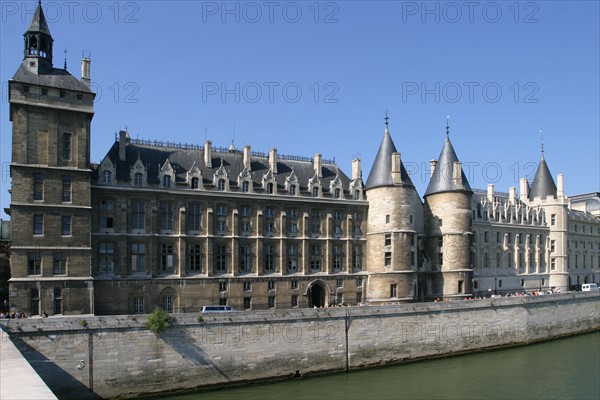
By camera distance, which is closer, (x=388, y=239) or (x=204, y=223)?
(x=204, y=223)

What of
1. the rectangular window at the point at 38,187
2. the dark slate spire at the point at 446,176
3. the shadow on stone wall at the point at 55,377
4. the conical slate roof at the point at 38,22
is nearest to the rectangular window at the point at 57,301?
the rectangular window at the point at 38,187

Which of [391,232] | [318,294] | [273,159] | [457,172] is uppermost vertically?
[273,159]

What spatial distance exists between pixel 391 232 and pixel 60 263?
2823 centimetres

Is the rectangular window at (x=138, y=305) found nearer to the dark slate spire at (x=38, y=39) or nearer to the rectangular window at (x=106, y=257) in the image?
the rectangular window at (x=106, y=257)

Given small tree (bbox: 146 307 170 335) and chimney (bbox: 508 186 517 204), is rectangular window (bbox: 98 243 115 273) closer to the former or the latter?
small tree (bbox: 146 307 170 335)

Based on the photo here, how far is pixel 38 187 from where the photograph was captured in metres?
37.9

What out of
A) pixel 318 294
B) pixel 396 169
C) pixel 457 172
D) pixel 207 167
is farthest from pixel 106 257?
pixel 457 172

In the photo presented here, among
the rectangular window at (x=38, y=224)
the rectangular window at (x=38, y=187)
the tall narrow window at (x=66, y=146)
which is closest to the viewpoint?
the rectangular window at (x=38, y=224)

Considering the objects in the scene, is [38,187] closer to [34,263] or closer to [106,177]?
[34,263]

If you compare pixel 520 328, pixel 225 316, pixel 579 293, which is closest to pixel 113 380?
pixel 225 316

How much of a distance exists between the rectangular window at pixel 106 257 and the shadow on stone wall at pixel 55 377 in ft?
41.0

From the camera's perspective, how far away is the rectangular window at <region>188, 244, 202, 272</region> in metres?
44.7

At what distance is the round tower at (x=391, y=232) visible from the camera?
5053 cm

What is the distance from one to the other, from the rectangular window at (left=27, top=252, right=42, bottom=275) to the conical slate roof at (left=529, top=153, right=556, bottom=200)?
62.4 meters
